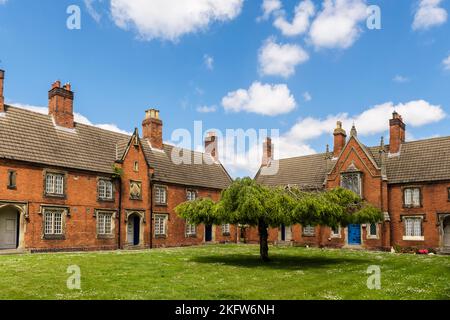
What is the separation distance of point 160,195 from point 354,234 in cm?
1886

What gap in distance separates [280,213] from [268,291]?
7414mm

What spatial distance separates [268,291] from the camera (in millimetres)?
15781

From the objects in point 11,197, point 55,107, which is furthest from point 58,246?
point 55,107

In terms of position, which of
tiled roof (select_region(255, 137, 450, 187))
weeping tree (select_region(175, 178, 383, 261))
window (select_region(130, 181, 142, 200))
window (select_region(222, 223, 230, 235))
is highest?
tiled roof (select_region(255, 137, 450, 187))

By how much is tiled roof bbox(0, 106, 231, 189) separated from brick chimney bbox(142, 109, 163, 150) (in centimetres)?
98

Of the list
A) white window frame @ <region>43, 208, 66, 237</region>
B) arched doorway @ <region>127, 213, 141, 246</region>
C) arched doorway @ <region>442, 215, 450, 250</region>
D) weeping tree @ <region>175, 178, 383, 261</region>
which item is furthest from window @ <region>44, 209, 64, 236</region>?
arched doorway @ <region>442, 215, 450, 250</region>

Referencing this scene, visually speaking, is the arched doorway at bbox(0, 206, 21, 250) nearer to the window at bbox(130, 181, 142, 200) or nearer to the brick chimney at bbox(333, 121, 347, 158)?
the window at bbox(130, 181, 142, 200)

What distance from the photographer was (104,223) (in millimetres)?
36812

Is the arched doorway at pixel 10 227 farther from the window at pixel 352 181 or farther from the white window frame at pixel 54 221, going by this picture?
the window at pixel 352 181

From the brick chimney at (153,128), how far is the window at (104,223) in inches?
427

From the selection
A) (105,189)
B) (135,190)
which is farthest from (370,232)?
(105,189)

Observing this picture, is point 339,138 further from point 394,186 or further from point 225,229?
point 225,229

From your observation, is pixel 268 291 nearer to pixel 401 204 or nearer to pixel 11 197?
pixel 11 197

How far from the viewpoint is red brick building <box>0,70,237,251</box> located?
31.5 m
